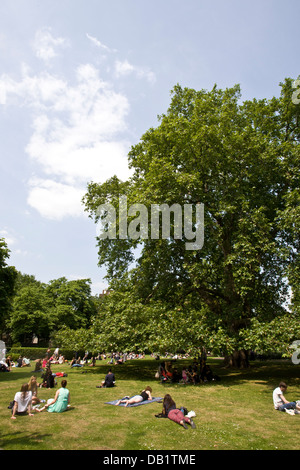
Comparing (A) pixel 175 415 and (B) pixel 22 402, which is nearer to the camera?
(A) pixel 175 415

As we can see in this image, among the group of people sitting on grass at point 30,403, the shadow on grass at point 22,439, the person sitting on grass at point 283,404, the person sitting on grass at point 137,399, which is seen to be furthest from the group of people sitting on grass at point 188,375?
the shadow on grass at point 22,439

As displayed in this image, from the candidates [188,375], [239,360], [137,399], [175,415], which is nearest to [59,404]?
[137,399]

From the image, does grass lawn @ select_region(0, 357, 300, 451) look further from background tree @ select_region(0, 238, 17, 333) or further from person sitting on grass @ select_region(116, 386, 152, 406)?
background tree @ select_region(0, 238, 17, 333)

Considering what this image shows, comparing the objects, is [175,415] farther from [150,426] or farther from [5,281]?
[5,281]

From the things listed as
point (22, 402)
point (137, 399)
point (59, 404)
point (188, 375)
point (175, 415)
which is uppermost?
point (22, 402)

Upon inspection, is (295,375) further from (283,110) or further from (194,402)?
(283,110)

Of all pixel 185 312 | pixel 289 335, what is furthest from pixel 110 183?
pixel 289 335

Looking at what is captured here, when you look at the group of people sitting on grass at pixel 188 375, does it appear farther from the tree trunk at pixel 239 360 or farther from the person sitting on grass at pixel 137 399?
the tree trunk at pixel 239 360

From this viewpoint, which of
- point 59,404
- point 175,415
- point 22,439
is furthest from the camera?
point 59,404

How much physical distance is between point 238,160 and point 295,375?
15728mm

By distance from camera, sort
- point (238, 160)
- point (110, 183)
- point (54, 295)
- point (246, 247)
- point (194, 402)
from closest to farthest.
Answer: point (194, 402) < point (246, 247) < point (238, 160) < point (110, 183) < point (54, 295)

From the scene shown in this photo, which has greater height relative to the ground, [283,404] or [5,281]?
[5,281]

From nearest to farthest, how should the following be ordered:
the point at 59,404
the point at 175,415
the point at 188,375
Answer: the point at 175,415
the point at 59,404
the point at 188,375
